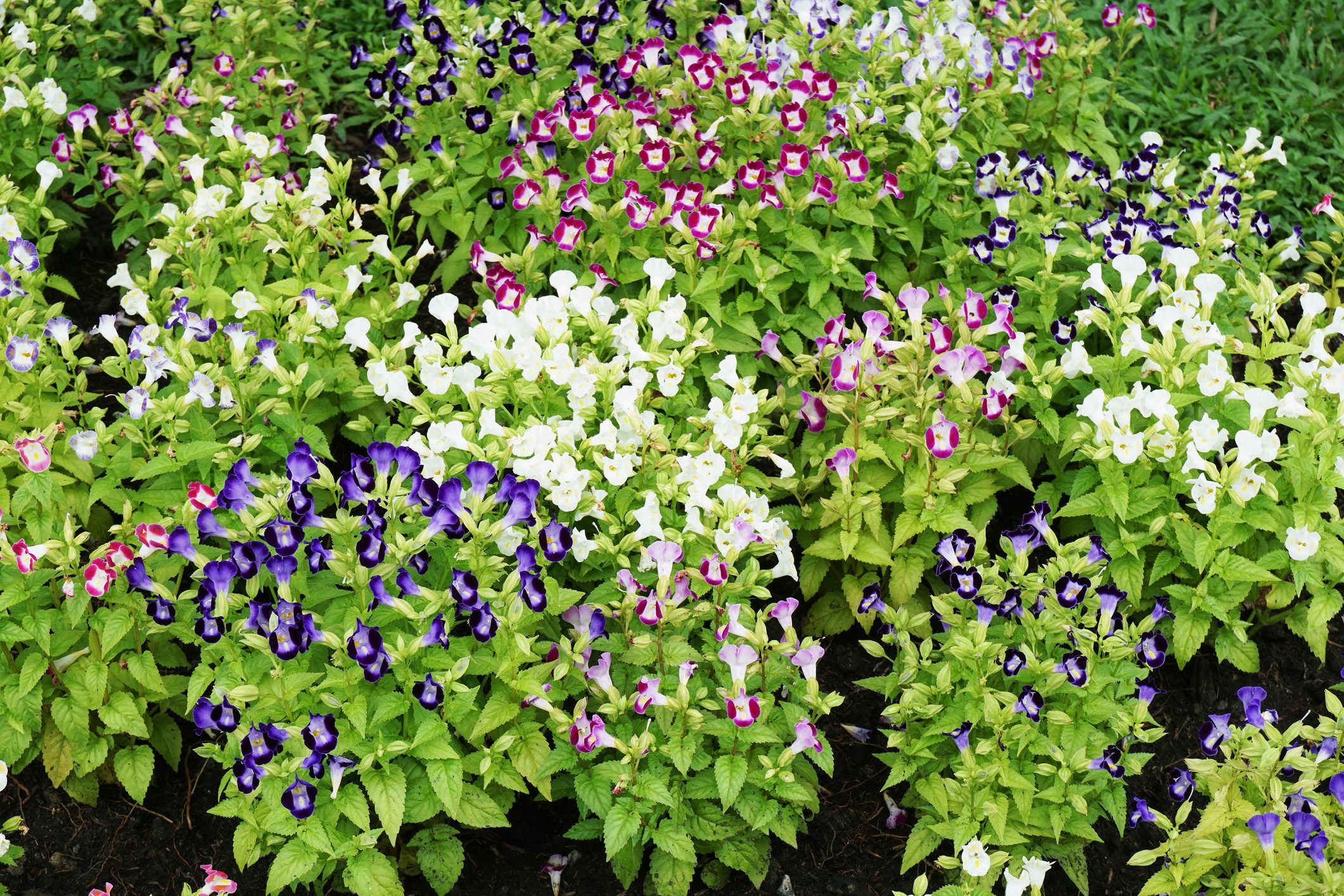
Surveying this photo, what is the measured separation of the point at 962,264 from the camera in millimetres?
5852

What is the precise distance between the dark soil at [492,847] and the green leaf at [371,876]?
454mm

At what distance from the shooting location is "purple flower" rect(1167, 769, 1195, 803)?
4.20 m

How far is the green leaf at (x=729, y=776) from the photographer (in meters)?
4.03

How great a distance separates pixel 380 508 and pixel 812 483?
1708 mm

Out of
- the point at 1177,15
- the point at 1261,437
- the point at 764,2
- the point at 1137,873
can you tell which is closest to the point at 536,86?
the point at 764,2

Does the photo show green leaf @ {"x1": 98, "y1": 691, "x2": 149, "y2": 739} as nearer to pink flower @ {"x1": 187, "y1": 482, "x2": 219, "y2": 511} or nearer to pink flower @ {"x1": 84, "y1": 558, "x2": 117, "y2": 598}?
pink flower @ {"x1": 84, "y1": 558, "x2": 117, "y2": 598}

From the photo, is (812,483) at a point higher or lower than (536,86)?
lower

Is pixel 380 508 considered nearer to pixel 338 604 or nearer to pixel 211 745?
pixel 338 604

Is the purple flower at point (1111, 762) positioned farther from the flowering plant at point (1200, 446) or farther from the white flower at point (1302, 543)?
the white flower at point (1302, 543)

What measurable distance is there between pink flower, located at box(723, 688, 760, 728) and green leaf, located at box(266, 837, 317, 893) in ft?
4.39

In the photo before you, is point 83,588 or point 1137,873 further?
point 1137,873

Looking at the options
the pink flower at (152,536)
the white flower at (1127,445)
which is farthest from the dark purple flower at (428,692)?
the white flower at (1127,445)

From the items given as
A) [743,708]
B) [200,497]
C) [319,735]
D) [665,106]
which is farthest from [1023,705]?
[665,106]

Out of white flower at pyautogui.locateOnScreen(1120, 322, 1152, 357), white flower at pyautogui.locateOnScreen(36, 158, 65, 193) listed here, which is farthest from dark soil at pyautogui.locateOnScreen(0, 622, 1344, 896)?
white flower at pyautogui.locateOnScreen(36, 158, 65, 193)
